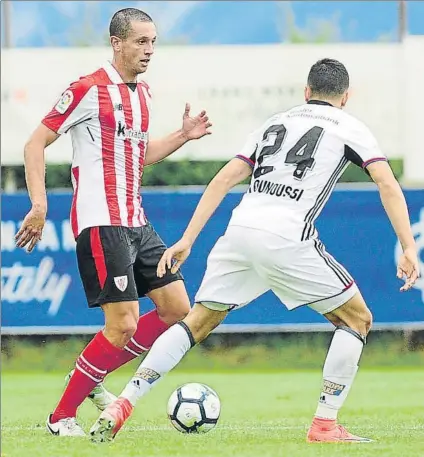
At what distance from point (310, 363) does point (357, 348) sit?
255 inches

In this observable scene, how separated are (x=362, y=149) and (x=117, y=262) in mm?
1458

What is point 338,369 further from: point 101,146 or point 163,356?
point 101,146

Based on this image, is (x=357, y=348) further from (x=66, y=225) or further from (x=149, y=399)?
(x=66, y=225)

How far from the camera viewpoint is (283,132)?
22.8 feet

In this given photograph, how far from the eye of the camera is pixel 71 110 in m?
7.40

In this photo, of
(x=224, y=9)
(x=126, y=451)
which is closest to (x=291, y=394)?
(x=126, y=451)


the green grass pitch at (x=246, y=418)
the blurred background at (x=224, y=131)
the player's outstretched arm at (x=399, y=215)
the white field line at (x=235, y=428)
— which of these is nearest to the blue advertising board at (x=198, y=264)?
the blurred background at (x=224, y=131)

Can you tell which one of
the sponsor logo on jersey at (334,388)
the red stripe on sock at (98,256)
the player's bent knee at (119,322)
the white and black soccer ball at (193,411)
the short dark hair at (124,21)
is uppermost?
the short dark hair at (124,21)

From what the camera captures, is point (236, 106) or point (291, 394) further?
point (236, 106)

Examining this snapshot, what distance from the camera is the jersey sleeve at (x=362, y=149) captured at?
678 cm

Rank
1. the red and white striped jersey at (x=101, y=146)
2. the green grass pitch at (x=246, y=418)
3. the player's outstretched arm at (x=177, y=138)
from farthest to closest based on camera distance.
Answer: the player's outstretched arm at (x=177, y=138), the red and white striped jersey at (x=101, y=146), the green grass pitch at (x=246, y=418)

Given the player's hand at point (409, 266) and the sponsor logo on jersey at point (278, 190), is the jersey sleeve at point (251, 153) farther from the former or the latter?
the player's hand at point (409, 266)

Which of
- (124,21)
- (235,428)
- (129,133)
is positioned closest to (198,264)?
(235,428)

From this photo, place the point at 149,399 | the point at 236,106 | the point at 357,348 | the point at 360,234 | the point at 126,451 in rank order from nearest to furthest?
the point at 126,451 → the point at 357,348 → the point at 149,399 → the point at 360,234 → the point at 236,106
